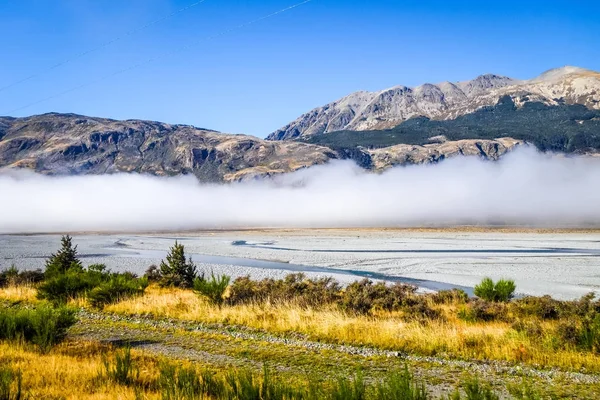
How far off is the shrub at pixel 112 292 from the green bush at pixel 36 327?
662 centimetres

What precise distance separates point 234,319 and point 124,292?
718cm

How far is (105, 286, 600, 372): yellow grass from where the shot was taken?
10.2 metres

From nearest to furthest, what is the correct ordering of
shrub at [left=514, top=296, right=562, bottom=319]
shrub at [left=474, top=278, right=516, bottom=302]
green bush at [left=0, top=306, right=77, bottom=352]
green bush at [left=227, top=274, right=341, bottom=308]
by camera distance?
green bush at [left=0, top=306, right=77, bottom=352] < shrub at [left=514, top=296, right=562, bottom=319] < green bush at [left=227, top=274, right=341, bottom=308] < shrub at [left=474, top=278, right=516, bottom=302]

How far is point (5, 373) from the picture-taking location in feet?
20.7

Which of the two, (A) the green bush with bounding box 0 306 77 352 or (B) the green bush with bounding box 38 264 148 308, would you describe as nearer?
(A) the green bush with bounding box 0 306 77 352

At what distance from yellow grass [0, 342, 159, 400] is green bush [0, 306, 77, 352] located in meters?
0.37

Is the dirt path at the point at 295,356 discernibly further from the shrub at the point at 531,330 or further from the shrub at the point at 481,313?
the shrub at the point at 481,313

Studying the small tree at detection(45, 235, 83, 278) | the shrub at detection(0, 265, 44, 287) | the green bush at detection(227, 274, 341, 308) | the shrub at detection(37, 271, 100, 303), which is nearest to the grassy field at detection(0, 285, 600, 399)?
the green bush at detection(227, 274, 341, 308)

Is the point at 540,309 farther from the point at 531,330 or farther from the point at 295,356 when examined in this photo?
the point at 295,356

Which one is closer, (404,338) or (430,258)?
(404,338)

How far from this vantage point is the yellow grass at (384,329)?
1018 centimetres

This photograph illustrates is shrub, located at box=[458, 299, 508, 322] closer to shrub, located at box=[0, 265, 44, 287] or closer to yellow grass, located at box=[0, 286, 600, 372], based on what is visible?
yellow grass, located at box=[0, 286, 600, 372]

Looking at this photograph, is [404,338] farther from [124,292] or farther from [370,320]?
[124,292]

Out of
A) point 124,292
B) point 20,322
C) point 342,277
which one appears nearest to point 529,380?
point 20,322
